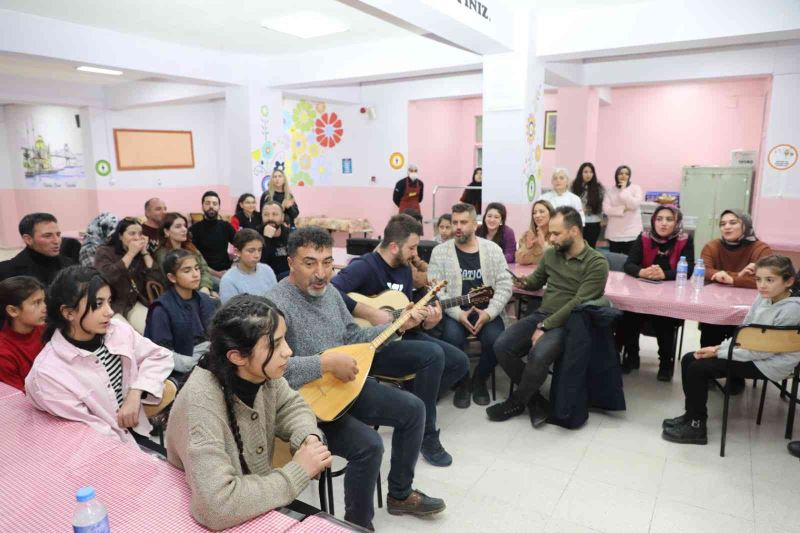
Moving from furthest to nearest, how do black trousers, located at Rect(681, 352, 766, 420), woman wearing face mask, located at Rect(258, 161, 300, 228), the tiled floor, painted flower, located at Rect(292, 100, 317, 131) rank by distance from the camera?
painted flower, located at Rect(292, 100, 317, 131) < woman wearing face mask, located at Rect(258, 161, 300, 228) < black trousers, located at Rect(681, 352, 766, 420) < the tiled floor

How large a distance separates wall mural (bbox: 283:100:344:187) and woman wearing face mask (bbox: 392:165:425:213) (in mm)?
2169

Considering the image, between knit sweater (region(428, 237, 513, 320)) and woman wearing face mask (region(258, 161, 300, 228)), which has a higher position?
woman wearing face mask (region(258, 161, 300, 228))

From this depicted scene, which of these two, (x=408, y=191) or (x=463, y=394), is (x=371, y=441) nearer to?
(x=463, y=394)

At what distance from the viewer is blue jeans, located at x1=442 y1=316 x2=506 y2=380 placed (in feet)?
11.7

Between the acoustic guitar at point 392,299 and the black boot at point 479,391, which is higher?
the acoustic guitar at point 392,299

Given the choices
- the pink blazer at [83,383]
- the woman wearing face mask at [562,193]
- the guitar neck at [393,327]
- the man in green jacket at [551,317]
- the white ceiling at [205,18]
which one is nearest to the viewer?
the pink blazer at [83,383]

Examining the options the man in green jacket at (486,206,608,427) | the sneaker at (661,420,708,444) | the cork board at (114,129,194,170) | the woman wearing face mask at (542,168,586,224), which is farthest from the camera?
the cork board at (114,129,194,170)

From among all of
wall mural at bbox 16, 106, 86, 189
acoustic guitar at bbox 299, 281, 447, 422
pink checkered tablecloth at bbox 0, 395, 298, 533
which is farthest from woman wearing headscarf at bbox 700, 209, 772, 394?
wall mural at bbox 16, 106, 86, 189

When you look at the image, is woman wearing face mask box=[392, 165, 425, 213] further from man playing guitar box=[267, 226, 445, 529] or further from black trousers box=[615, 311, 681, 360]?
man playing guitar box=[267, 226, 445, 529]

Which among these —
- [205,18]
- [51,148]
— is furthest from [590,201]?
[51,148]

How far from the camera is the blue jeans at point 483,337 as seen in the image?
11.7ft

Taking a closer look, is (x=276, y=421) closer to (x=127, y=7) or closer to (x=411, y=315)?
(x=411, y=315)

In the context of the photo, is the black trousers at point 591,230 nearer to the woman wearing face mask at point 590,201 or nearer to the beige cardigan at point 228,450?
the woman wearing face mask at point 590,201

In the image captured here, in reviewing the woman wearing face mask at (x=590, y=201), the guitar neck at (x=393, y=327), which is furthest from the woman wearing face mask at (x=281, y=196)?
the guitar neck at (x=393, y=327)
